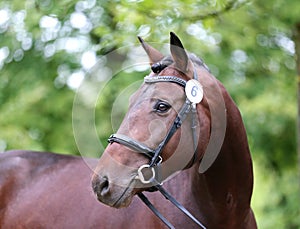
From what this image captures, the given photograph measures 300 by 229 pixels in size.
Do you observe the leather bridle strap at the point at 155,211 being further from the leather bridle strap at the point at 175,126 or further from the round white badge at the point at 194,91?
the round white badge at the point at 194,91

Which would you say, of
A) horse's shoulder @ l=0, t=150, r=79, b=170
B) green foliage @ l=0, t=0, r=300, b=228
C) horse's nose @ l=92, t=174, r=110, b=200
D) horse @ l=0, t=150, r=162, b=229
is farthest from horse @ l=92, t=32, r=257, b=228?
green foliage @ l=0, t=0, r=300, b=228

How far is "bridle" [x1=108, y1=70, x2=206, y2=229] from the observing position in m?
3.03

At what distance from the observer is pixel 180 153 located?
3188mm

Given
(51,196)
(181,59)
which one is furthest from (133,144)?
Answer: (51,196)

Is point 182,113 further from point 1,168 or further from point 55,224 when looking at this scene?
point 1,168

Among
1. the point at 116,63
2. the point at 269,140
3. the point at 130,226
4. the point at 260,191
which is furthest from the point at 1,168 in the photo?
the point at 260,191

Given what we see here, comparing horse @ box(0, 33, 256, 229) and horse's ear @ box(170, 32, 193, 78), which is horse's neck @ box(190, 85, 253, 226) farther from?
horse's ear @ box(170, 32, 193, 78)

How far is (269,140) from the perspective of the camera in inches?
335

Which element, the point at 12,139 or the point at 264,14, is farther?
the point at 12,139

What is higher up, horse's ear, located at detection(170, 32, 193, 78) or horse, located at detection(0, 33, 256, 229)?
horse's ear, located at detection(170, 32, 193, 78)

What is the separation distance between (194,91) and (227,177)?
1.92 feet

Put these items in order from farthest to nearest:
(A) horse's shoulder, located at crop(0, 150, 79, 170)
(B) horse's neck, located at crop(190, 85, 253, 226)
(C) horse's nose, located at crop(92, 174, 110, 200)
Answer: (A) horse's shoulder, located at crop(0, 150, 79, 170), (B) horse's neck, located at crop(190, 85, 253, 226), (C) horse's nose, located at crop(92, 174, 110, 200)

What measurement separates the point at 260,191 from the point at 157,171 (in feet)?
26.4

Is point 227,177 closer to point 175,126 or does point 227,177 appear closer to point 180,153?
point 180,153
